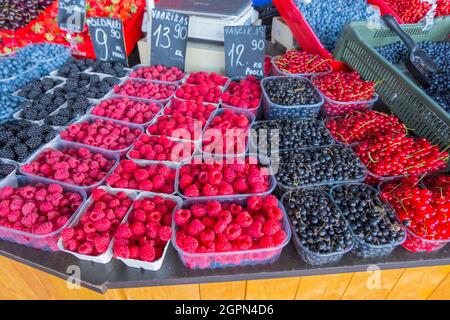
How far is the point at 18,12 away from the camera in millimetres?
2299

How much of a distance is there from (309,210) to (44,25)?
7.17 ft

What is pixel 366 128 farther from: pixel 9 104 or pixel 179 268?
pixel 9 104

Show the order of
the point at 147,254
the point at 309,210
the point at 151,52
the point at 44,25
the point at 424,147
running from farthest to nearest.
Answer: the point at 44,25 < the point at 151,52 < the point at 424,147 < the point at 309,210 < the point at 147,254

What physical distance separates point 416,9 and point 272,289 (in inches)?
75.9

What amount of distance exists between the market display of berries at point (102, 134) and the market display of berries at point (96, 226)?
1.08 feet

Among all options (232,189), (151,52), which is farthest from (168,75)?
(232,189)

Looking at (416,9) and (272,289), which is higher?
(416,9)

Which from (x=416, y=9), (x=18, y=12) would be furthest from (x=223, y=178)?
(x=18, y=12)

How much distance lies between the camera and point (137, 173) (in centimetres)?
126

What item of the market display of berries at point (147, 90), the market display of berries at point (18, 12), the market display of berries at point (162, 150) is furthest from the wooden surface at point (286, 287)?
the market display of berries at point (18, 12)

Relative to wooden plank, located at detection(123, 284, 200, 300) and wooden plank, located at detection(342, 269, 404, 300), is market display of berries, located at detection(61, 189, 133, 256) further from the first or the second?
wooden plank, located at detection(342, 269, 404, 300)

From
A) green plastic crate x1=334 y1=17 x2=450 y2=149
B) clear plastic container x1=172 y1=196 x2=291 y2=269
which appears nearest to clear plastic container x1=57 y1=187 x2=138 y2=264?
clear plastic container x1=172 y1=196 x2=291 y2=269

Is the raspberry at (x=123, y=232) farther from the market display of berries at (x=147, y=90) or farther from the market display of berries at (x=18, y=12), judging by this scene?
the market display of berries at (x=18, y=12)
